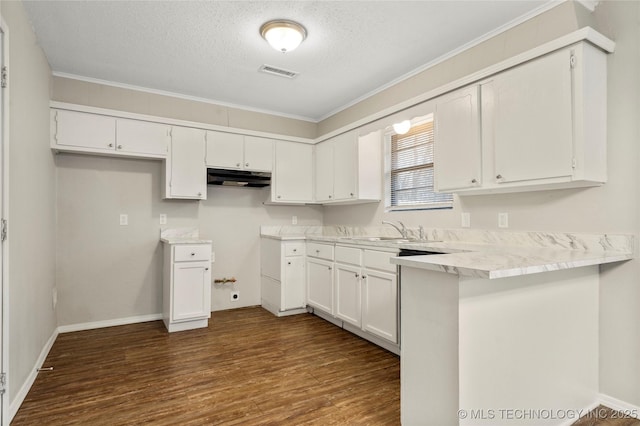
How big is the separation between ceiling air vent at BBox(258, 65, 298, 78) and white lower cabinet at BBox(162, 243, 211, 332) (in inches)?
71.1

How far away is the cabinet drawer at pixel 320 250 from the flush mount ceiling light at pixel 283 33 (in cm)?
193

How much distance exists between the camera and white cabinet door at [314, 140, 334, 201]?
438 centimetres

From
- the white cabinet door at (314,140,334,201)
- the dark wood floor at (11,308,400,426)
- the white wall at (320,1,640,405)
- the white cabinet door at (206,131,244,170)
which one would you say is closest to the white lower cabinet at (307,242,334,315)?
the dark wood floor at (11,308,400,426)

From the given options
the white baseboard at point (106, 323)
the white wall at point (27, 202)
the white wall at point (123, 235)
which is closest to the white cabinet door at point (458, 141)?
the white wall at point (123, 235)

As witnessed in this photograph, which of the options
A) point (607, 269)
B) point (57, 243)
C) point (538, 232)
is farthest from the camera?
point (57, 243)

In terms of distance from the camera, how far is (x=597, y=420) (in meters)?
1.98

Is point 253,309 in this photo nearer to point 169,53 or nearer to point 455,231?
point 455,231

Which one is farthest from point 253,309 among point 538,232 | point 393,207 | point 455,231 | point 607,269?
point 607,269

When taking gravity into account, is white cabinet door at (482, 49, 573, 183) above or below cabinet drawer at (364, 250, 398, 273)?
above

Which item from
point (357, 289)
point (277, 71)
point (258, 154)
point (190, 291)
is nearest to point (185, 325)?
point (190, 291)

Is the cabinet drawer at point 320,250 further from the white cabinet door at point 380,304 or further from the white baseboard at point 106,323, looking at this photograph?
the white baseboard at point 106,323

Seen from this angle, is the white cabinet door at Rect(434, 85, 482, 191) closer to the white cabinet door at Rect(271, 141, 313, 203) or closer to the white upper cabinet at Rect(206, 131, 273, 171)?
the white cabinet door at Rect(271, 141, 313, 203)

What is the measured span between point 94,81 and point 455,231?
376 cm

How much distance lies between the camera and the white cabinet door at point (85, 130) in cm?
335
